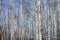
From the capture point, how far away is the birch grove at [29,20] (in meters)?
7.42

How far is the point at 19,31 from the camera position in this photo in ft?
26.7

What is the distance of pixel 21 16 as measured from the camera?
7.90m

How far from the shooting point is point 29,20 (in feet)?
26.0

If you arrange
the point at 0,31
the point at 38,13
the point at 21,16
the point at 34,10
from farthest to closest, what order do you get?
the point at 0,31
the point at 21,16
the point at 34,10
the point at 38,13

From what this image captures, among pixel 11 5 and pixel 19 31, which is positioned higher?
pixel 11 5

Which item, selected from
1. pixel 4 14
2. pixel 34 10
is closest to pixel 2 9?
pixel 4 14

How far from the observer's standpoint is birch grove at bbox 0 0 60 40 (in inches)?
292

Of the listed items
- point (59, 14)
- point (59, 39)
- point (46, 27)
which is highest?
point (59, 14)

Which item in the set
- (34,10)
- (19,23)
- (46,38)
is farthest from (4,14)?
(46,38)

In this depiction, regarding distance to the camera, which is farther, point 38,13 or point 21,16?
point 21,16

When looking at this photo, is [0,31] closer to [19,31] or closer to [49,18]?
[19,31]

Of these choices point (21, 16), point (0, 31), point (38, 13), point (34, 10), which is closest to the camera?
point (38, 13)

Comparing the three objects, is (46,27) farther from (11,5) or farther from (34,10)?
(11,5)

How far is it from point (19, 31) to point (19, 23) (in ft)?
1.23
